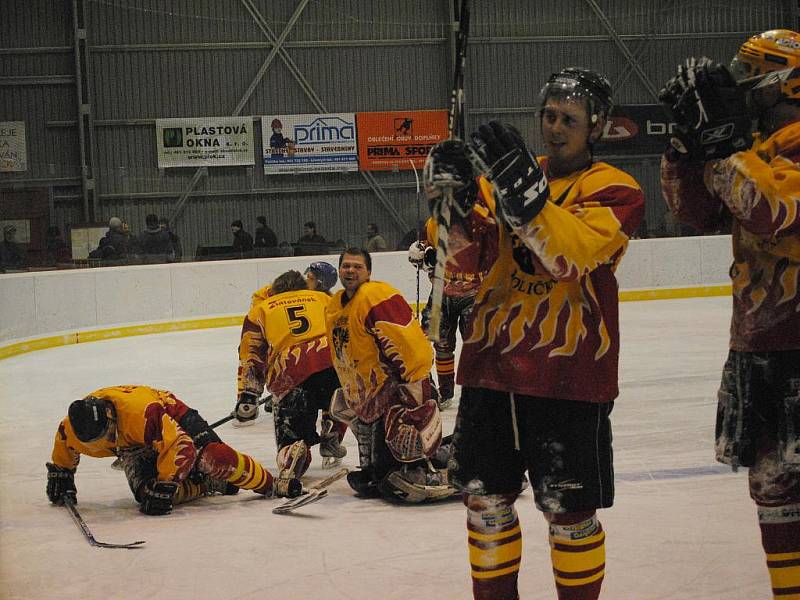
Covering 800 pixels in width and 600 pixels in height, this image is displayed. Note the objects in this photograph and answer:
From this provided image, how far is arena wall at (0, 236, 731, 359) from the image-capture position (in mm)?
10016

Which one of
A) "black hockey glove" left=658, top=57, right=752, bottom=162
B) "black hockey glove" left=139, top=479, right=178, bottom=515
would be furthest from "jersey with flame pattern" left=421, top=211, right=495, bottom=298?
"black hockey glove" left=139, top=479, right=178, bottom=515

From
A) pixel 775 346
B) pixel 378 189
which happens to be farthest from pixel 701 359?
pixel 378 189

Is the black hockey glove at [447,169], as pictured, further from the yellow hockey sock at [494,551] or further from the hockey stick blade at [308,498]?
the hockey stick blade at [308,498]

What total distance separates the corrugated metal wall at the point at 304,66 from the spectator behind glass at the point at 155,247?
13.3 ft

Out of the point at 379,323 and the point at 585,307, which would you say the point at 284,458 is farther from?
the point at 585,307

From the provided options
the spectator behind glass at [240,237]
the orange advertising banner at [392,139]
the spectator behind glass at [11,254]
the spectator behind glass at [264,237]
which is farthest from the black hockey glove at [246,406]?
the orange advertising banner at [392,139]

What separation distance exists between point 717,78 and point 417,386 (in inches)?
88.2

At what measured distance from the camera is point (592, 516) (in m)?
2.18

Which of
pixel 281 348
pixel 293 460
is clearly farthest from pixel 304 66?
pixel 293 460

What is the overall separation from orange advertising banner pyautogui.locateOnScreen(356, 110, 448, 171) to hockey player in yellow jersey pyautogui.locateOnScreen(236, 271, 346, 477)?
1286 cm

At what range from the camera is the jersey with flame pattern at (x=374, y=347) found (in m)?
3.97

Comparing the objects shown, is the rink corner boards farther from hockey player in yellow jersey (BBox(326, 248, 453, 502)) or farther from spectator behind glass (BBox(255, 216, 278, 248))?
hockey player in yellow jersey (BBox(326, 248, 453, 502))

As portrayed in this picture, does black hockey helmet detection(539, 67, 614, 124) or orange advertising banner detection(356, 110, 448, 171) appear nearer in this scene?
black hockey helmet detection(539, 67, 614, 124)

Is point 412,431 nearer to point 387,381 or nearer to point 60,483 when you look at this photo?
point 387,381
